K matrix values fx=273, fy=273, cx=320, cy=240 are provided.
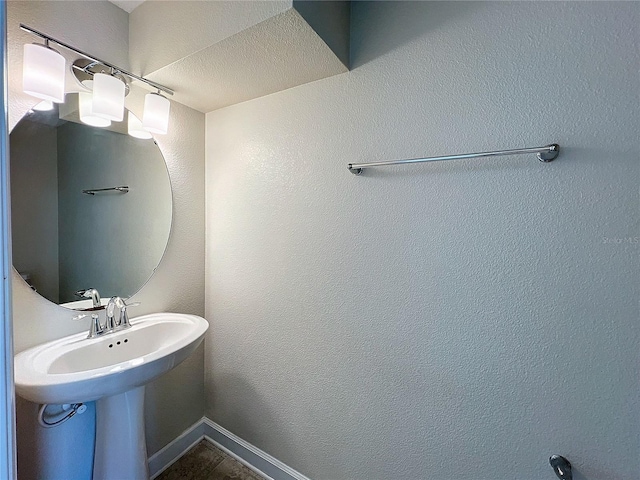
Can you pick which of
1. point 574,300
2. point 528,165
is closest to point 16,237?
point 528,165

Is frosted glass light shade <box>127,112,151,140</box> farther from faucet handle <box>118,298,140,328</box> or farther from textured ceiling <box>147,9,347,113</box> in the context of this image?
faucet handle <box>118,298,140,328</box>

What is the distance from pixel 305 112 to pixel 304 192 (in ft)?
1.23

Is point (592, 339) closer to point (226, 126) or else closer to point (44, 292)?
point (226, 126)

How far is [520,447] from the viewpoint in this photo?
91cm

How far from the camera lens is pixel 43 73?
3.11 ft

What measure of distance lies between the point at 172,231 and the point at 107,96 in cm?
66

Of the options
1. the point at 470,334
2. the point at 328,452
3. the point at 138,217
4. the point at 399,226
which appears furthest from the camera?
the point at 138,217

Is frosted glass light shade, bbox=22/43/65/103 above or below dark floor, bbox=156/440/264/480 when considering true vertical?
above

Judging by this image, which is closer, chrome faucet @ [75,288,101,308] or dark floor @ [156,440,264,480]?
chrome faucet @ [75,288,101,308]

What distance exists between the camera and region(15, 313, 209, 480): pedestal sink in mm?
825

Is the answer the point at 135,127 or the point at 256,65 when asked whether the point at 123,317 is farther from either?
the point at 256,65

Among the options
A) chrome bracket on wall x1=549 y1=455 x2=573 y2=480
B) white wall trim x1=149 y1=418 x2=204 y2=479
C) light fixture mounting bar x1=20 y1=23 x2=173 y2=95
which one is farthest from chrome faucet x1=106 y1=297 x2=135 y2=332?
chrome bracket on wall x1=549 y1=455 x2=573 y2=480

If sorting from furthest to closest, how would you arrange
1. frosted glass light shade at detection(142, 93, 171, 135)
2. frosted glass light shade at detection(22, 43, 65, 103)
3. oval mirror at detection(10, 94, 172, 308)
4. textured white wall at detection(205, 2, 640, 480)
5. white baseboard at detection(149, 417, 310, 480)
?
white baseboard at detection(149, 417, 310, 480) → frosted glass light shade at detection(142, 93, 171, 135) → oval mirror at detection(10, 94, 172, 308) → frosted glass light shade at detection(22, 43, 65, 103) → textured white wall at detection(205, 2, 640, 480)

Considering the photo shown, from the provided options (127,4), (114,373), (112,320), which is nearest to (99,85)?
(127,4)
